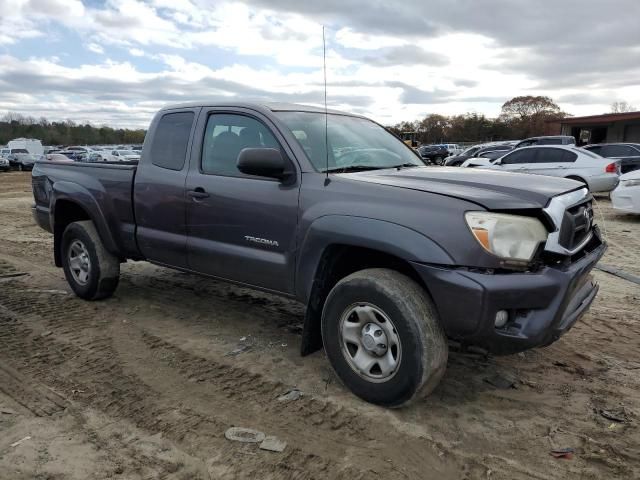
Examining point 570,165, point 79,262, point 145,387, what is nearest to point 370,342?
point 145,387

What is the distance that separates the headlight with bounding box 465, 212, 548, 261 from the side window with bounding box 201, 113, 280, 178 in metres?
1.70

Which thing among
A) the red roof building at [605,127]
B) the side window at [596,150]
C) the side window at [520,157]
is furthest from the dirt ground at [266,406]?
the red roof building at [605,127]

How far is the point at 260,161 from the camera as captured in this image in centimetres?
350

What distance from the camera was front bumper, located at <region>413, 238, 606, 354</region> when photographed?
282 cm

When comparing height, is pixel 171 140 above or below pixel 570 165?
above

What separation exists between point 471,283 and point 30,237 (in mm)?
9352

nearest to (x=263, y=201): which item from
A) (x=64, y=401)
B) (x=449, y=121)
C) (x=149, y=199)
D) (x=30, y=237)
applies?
(x=149, y=199)

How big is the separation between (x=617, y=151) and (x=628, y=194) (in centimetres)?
731

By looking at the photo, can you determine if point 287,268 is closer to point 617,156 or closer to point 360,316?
point 360,316

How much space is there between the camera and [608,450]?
2.86 meters

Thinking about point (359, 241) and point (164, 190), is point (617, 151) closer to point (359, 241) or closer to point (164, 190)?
point (164, 190)

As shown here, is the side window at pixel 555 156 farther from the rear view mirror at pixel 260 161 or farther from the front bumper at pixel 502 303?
the rear view mirror at pixel 260 161

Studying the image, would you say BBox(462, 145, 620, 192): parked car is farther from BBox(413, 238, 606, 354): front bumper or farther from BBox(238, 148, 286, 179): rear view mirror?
BBox(413, 238, 606, 354): front bumper

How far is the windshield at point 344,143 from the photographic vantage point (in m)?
3.86
